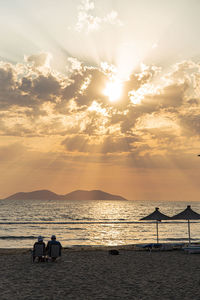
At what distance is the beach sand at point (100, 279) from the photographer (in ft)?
28.1

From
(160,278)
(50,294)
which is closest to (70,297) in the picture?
(50,294)

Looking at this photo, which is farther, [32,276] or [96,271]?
[96,271]

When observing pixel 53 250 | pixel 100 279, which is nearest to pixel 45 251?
pixel 53 250

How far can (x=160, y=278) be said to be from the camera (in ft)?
36.1

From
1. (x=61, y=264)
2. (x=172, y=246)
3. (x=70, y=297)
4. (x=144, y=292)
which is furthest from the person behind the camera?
(x=172, y=246)

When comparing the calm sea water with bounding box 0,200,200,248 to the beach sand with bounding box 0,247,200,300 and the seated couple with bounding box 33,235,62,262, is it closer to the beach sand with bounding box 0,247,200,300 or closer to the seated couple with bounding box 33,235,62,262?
the seated couple with bounding box 33,235,62,262

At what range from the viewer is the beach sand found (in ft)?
28.1

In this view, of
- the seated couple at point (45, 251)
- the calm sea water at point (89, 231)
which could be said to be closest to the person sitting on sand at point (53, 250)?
the seated couple at point (45, 251)

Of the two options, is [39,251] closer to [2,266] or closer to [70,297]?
[2,266]

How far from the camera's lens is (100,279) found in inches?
427

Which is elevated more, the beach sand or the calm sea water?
the calm sea water

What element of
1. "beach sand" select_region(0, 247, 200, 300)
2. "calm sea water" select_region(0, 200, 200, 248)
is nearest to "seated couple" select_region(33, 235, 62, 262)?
"beach sand" select_region(0, 247, 200, 300)

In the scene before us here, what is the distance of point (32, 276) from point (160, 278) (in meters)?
4.76

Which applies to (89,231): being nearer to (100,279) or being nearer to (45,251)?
(45,251)
